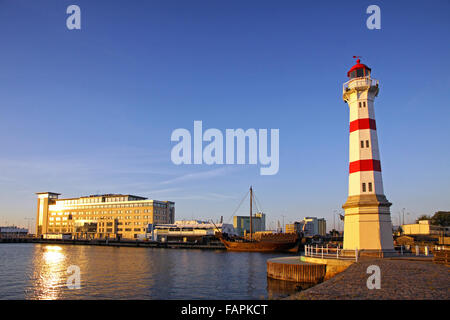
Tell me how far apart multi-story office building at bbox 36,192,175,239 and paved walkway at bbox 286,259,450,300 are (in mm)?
145466

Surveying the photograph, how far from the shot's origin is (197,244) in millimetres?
122938

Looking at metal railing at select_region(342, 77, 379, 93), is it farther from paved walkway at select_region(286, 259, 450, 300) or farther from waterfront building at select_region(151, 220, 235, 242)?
waterfront building at select_region(151, 220, 235, 242)

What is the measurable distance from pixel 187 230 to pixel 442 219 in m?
96.5

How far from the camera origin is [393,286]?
1819cm

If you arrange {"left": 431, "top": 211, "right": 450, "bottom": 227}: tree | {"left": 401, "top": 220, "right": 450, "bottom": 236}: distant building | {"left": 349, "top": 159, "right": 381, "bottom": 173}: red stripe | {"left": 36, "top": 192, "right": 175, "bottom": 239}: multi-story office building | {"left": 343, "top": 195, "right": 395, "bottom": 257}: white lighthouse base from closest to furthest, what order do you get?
{"left": 343, "top": 195, "right": 395, "bottom": 257}: white lighthouse base
{"left": 349, "top": 159, "right": 381, "bottom": 173}: red stripe
{"left": 401, "top": 220, "right": 450, "bottom": 236}: distant building
{"left": 431, "top": 211, "right": 450, "bottom": 227}: tree
{"left": 36, "top": 192, "right": 175, "bottom": 239}: multi-story office building

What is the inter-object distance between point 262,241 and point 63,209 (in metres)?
130

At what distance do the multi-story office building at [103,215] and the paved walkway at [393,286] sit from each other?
145 metres

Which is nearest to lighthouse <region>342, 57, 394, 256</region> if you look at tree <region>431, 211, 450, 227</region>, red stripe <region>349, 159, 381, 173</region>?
red stripe <region>349, 159, 381, 173</region>

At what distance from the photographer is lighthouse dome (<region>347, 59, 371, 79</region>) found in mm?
36469

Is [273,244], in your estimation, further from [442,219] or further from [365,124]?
[442,219]

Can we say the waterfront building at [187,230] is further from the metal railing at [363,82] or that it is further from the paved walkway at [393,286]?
the paved walkway at [393,286]

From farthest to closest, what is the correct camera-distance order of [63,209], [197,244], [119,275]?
[63,209]
[197,244]
[119,275]
